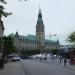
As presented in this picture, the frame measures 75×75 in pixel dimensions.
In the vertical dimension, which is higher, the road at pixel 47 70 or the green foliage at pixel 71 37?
the green foliage at pixel 71 37

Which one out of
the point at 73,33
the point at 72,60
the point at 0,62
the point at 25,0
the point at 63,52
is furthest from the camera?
the point at 73,33

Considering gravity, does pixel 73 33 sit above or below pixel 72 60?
above

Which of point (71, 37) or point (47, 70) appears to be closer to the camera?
point (47, 70)

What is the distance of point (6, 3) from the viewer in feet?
58.5

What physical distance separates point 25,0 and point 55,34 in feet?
430

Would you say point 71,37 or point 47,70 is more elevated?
point 71,37

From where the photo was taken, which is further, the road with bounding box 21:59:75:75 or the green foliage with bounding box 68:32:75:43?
the green foliage with bounding box 68:32:75:43

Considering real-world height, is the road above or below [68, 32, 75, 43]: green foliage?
below

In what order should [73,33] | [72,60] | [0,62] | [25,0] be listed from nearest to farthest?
[25,0], [0,62], [72,60], [73,33]

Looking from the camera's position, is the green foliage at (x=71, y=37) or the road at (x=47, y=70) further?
the green foliage at (x=71, y=37)

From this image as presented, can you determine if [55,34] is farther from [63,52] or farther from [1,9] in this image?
[1,9]

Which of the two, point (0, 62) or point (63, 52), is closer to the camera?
point (0, 62)

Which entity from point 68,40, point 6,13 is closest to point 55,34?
point 68,40

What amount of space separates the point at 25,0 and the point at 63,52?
248 feet
